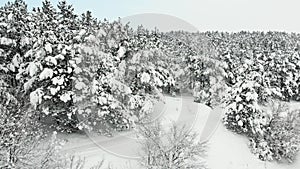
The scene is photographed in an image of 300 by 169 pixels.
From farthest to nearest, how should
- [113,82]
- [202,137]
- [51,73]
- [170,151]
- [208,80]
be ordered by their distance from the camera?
[208,80] < [202,137] < [113,82] < [51,73] < [170,151]

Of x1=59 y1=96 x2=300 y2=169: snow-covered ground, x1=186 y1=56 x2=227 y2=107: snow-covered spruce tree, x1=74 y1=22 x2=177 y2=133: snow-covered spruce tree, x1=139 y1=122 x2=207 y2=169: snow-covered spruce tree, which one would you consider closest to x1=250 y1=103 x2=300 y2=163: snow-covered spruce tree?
x1=59 y1=96 x2=300 y2=169: snow-covered ground

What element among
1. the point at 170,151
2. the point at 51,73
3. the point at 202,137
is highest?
the point at 51,73

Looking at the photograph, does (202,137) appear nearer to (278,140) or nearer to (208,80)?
(278,140)

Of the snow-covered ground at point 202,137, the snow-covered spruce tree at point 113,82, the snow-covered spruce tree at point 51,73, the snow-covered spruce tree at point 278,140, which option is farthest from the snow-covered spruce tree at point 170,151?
the snow-covered spruce tree at point 278,140

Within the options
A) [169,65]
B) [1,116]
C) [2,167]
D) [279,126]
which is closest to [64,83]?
[1,116]

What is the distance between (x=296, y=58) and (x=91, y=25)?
39.8 meters

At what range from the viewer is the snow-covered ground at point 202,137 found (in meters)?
20.3

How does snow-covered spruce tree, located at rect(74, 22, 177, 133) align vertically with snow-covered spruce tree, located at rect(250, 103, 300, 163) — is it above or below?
above

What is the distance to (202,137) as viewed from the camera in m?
24.2

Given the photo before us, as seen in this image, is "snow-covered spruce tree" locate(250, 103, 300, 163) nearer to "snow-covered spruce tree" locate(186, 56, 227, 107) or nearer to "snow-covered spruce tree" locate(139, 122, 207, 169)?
"snow-covered spruce tree" locate(139, 122, 207, 169)

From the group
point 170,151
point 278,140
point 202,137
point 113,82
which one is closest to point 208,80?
point 278,140

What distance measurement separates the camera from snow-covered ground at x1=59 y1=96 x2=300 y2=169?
66.5 feet

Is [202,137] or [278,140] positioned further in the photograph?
[278,140]

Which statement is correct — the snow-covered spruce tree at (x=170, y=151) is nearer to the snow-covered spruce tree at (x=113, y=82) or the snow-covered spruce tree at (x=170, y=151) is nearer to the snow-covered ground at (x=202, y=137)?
the snow-covered ground at (x=202, y=137)
